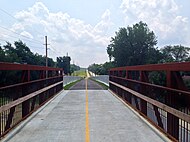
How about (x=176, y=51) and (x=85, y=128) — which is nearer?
(x=85, y=128)

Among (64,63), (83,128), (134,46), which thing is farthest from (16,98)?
(64,63)

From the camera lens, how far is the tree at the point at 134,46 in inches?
3268

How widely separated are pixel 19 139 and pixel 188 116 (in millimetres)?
4268

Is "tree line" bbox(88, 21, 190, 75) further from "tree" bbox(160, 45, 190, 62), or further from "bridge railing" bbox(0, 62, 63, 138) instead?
"bridge railing" bbox(0, 62, 63, 138)

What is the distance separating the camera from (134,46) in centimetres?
8400

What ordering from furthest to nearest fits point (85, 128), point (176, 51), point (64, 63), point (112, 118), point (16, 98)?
point (64, 63), point (176, 51), point (112, 118), point (16, 98), point (85, 128)

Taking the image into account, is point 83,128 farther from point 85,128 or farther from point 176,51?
point 176,51

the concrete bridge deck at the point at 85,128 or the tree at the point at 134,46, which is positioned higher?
the tree at the point at 134,46

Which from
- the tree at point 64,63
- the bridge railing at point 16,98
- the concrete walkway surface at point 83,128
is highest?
the tree at point 64,63

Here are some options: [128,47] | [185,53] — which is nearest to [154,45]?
[128,47]

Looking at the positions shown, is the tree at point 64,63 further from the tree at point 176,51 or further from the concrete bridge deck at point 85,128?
the concrete bridge deck at point 85,128

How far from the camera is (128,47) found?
83375 millimetres

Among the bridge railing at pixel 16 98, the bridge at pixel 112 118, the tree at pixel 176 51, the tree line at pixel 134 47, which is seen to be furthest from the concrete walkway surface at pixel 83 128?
the tree at pixel 176 51

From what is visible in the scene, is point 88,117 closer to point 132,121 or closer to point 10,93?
point 132,121
